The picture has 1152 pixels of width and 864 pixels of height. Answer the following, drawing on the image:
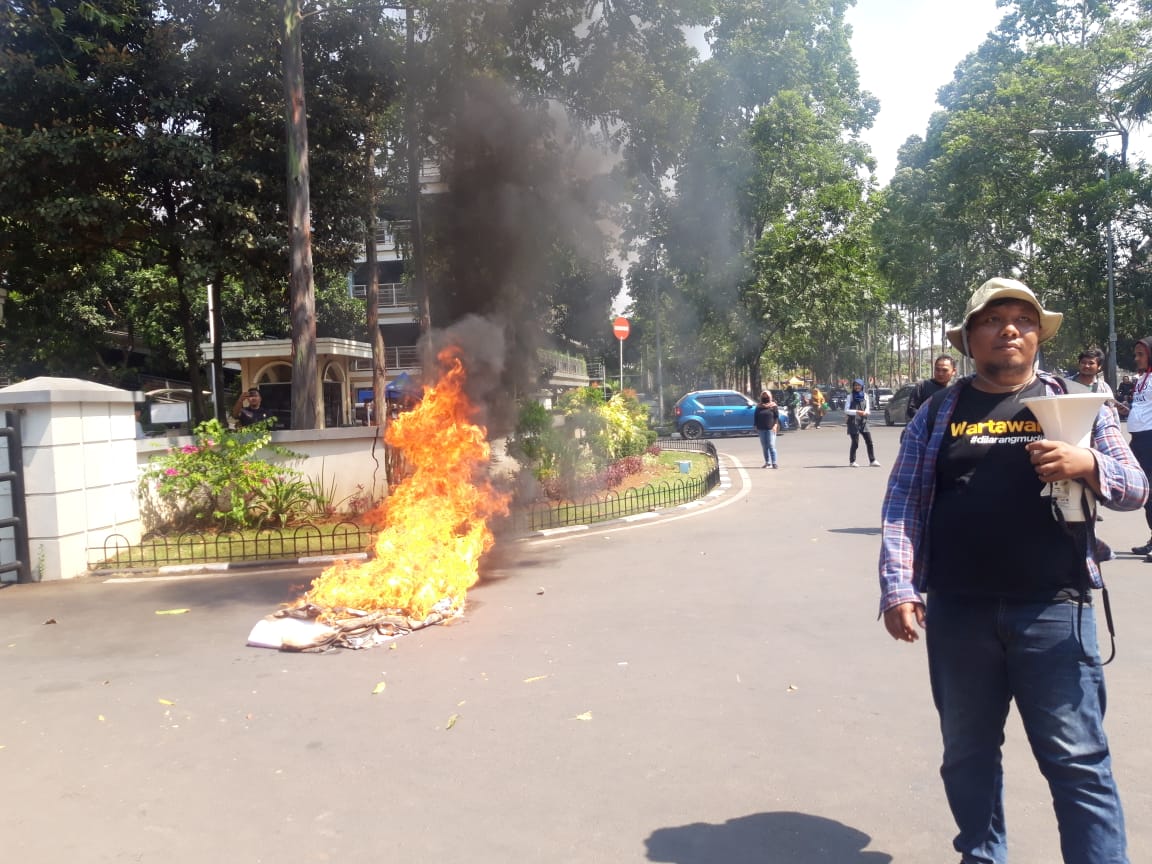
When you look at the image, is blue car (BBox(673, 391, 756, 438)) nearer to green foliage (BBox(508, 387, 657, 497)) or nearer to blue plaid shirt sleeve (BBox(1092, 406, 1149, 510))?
green foliage (BBox(508, 387, 657, 497))

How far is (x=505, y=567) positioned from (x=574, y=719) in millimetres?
3998

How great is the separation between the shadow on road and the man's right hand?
0.89m

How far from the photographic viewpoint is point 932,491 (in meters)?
2.67

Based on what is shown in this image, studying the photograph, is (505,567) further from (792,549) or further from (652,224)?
(652,224)

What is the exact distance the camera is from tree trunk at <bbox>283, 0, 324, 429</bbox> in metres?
11.4

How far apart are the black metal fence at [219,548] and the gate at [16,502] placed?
0.61 metres

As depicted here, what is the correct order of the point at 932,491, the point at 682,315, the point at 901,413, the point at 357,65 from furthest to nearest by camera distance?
1. the point at 682,315
2. the point at 901,413
3. the point at 357,65
4. the point at 932,491

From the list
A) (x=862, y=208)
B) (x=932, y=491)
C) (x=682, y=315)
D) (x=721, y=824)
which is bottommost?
(x=721, y=824)

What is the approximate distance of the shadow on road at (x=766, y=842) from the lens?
2951mm

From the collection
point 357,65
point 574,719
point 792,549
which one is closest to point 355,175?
point 357,65

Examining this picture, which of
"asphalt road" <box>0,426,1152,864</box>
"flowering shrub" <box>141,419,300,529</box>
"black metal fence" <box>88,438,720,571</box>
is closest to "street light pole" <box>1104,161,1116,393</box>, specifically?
"black metal fence" <box>88,438,720,571</box>

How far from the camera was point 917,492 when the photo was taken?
8.87ft

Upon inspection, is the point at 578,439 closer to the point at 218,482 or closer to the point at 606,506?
the point at 606,506

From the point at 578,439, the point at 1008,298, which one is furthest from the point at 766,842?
the point at 578,439
